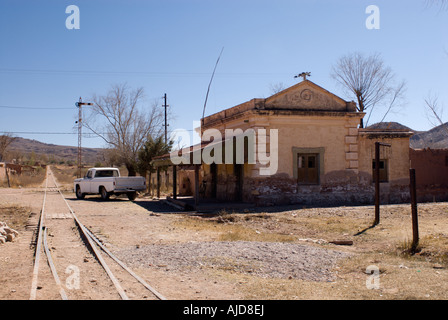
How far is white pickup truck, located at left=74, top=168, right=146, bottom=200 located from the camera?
2392 centimetres

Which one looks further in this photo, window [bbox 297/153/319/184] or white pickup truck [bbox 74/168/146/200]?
white pickup truck [bbox 74/168/146/200]

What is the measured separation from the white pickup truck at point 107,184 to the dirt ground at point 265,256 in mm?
8347


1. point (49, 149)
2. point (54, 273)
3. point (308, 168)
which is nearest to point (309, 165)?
point (308, 168)

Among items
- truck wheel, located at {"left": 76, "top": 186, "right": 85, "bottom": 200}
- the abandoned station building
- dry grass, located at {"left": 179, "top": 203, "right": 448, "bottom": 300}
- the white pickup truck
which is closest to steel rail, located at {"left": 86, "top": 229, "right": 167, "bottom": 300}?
dry grass, located at {"left": 179, "top": 203, "right": 448, "bottom": 300}

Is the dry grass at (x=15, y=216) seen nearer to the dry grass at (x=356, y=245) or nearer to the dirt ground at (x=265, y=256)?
the dirt ground at (x=265, y=256)

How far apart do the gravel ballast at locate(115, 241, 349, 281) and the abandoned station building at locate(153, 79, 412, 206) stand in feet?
30.6

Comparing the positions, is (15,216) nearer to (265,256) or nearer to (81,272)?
(81,272)

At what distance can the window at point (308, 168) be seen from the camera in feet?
66.3

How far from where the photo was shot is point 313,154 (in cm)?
2045

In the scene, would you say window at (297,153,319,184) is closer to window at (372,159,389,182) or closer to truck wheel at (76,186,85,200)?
window at (372,159,389,182)

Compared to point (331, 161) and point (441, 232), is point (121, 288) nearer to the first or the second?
point (441, 232)

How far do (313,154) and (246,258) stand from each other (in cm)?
1263

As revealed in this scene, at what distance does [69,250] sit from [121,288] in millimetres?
3854

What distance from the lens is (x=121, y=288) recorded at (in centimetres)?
620
